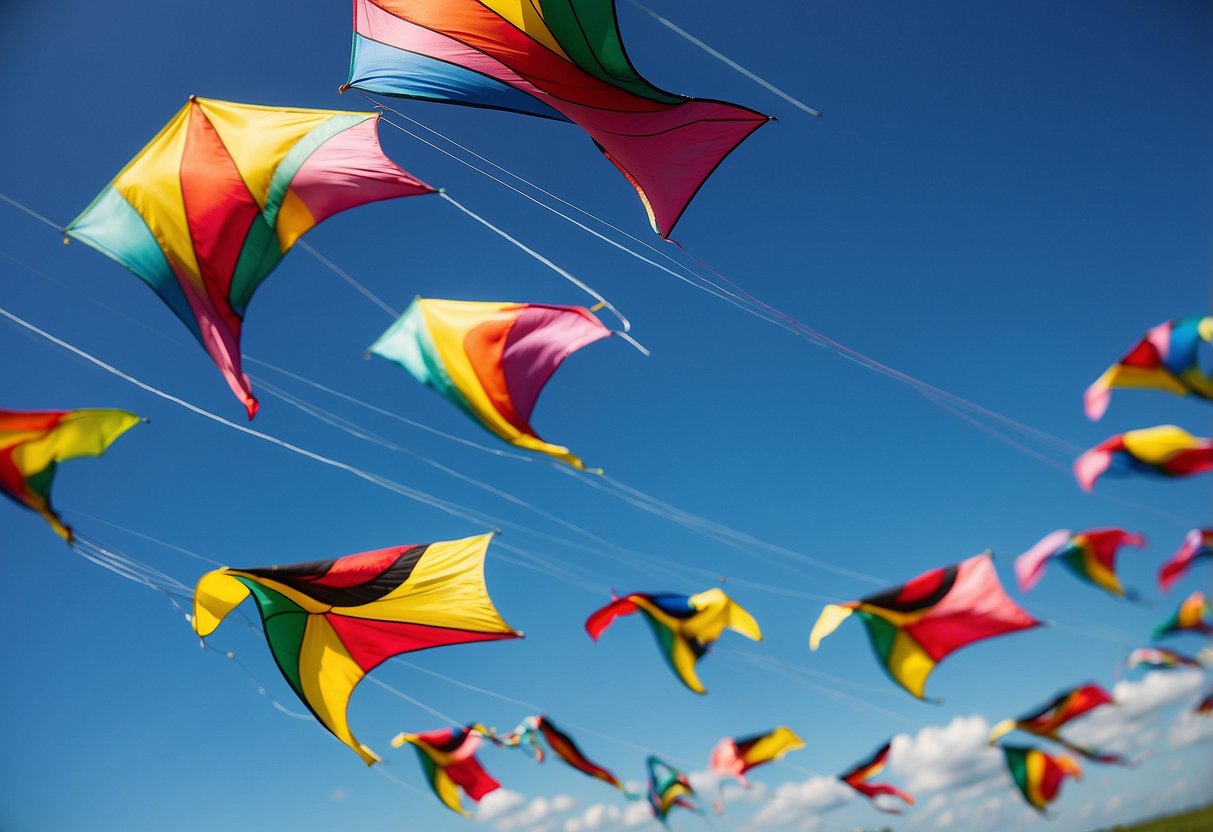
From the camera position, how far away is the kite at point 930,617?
20.5ft

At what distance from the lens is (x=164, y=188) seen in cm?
634

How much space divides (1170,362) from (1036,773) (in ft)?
14.2

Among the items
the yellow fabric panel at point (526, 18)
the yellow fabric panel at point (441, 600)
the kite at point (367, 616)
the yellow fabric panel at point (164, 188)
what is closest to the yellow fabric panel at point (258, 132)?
the yellow fabric panel at point (164, 188)

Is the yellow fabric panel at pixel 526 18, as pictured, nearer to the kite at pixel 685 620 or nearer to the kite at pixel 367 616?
the kite at pixel 367 616

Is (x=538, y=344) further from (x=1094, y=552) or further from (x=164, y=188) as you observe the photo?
(x=1094, y=552)

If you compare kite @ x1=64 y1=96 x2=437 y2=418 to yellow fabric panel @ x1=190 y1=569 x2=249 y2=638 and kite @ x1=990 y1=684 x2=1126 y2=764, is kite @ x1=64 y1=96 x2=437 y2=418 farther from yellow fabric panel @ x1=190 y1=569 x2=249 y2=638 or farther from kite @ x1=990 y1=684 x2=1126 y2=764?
kite @ x1=990 y1=684 x2=1126 y2=764

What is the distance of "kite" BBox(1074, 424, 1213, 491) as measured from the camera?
526 centimetres

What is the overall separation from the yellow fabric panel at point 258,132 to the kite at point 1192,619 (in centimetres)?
758

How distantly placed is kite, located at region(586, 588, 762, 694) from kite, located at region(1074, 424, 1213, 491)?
362 centimetres

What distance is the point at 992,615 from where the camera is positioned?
6.25m

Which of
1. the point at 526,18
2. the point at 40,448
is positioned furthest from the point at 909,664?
the point at 40,448

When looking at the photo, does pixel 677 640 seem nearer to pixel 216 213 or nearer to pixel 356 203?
pixel 356 203

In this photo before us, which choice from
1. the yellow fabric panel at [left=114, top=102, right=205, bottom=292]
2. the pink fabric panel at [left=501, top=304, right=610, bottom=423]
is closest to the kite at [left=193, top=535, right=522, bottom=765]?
the pink fabric panel at [left=501, top=304, right=610, bottom=423]

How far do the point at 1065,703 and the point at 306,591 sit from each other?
6539 mm
